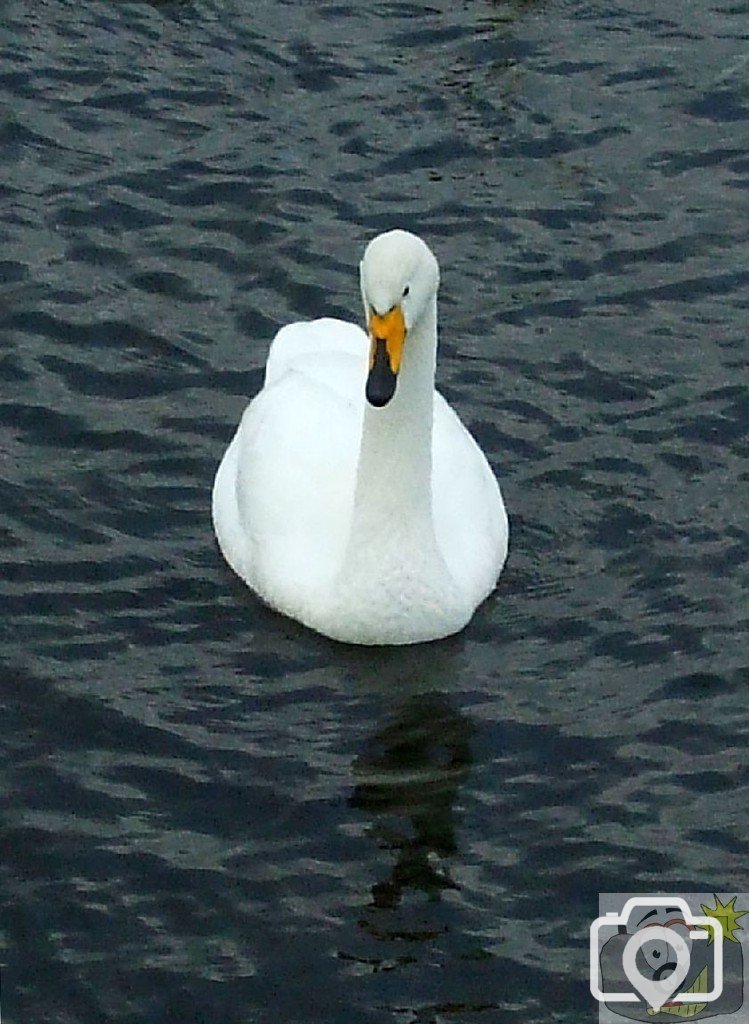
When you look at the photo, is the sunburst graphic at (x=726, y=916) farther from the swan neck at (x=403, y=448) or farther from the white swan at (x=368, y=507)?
the swan neck at (x=403, y=448)

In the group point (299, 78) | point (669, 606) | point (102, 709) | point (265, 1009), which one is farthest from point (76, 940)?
point (299, 78)

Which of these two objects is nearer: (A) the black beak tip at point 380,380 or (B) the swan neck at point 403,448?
(A) the black beak tip at point 380,380

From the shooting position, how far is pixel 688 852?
34.3ft

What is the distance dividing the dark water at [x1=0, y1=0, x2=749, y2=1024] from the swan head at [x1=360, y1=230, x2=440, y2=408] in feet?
5.21

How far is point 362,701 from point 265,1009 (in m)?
2.12

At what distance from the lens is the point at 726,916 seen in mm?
10219

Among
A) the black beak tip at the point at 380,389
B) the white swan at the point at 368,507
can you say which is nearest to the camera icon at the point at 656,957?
the white swan at the point at 368,507

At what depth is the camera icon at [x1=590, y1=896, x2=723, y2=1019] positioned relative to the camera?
9930 millimetres

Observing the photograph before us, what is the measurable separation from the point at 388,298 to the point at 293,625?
192 centimetres

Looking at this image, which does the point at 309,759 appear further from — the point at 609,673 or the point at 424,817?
the point at 609,673

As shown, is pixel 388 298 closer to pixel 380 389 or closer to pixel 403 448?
pixel 380 389

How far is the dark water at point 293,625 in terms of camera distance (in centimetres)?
1012

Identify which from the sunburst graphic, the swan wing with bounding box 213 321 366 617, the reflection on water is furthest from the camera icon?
the swan wing with bounding box 213 321 366 617

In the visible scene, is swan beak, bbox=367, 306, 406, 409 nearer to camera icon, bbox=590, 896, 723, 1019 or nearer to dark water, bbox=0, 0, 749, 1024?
dark water, bbox=0, 0, 749, 1024
